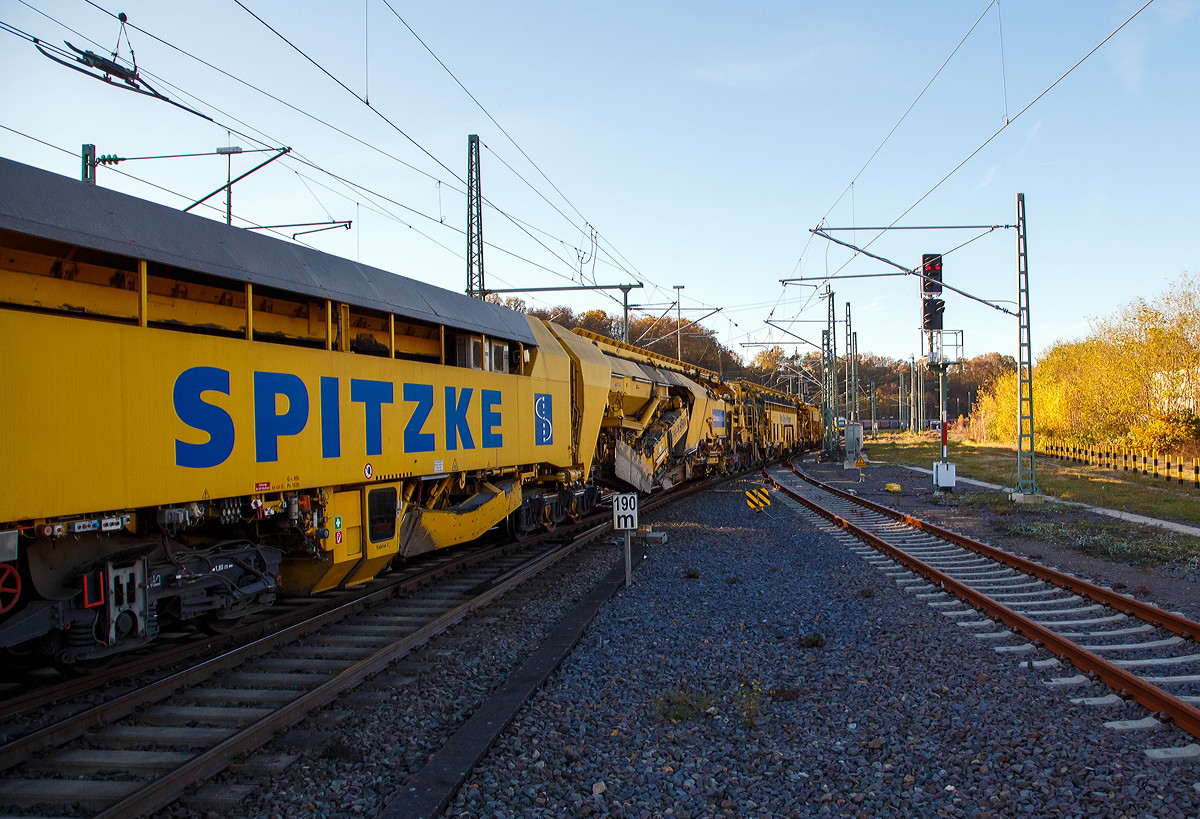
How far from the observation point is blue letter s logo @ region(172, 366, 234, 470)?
510 cm

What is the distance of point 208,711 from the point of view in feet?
15.9

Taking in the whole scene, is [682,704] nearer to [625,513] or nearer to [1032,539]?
[625,513]

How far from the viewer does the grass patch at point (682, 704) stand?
507 centimetres

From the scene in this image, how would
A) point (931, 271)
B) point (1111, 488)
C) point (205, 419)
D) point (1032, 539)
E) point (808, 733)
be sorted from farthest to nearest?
point (1111, 488), point (931, 271), point (1032, 539), point (205, 419), point (808, 733)

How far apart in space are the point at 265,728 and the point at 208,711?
633 millimetres

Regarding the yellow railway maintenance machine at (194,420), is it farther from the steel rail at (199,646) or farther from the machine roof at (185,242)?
the steel rail at (199,646)

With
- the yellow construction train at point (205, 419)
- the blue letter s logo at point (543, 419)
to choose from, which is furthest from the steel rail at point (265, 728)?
the blue letter s logo at point (543, 419)

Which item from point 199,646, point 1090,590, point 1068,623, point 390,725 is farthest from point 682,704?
point 1090,590

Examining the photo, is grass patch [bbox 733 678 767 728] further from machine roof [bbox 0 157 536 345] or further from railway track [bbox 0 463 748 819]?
machine roof [bbox 0 157 536 345]

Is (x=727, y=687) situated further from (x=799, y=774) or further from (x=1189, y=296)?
(x=1189, y=296)

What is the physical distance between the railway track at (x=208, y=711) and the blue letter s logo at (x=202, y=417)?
63.9 inches

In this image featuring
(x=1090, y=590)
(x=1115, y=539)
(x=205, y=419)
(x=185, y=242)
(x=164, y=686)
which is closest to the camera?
(x=164, y=686)

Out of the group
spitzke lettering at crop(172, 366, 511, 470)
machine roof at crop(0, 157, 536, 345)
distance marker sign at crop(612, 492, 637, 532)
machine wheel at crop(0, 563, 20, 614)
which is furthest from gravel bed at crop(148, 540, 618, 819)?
machine roof at crop(0, 157, 536, 345)

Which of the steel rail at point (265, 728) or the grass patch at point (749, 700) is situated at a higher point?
the steel rail at point (265, 728)
